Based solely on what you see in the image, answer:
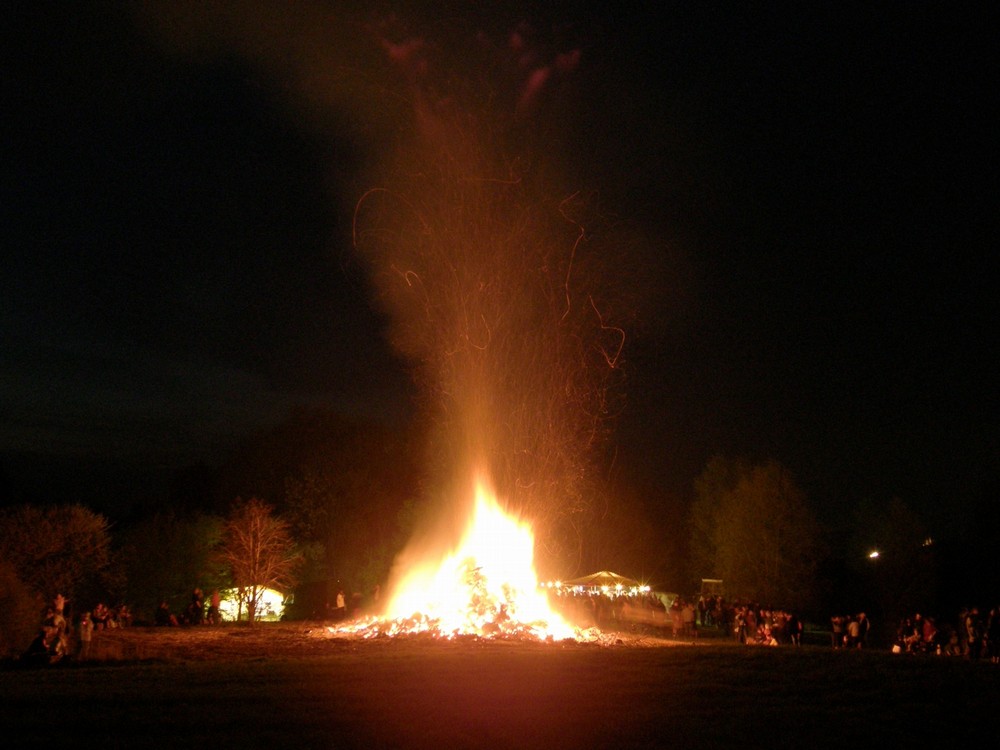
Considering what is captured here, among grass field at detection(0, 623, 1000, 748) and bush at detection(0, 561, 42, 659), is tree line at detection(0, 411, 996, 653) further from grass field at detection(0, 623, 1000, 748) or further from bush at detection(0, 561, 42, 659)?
grass field at detection(0, 623, 1000, 748)

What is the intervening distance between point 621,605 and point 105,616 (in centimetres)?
2044

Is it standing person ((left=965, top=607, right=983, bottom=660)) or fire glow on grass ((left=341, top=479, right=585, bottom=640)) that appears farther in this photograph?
fire glow on grass ((left=341, top=479, right=585, bottom=640))

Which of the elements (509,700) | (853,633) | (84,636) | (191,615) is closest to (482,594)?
(853,633)

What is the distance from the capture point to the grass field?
9.73 m

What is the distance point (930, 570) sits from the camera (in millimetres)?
46875

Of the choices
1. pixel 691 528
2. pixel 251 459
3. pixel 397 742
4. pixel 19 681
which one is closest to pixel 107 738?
pixel 397 742

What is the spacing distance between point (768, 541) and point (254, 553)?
2673 cm

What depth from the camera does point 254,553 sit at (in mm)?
37281

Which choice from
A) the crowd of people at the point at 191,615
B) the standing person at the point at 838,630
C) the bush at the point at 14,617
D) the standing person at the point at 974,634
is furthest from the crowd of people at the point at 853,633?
the crowd of people at the point at 191,615

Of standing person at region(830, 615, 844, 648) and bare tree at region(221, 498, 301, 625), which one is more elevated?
bare tree at region(221, 498, 301, 625)

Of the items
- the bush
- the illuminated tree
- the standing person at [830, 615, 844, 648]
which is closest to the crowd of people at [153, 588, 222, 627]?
the bush

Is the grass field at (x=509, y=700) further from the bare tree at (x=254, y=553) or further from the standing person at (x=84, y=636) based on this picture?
the bare tree at (x=254, y=553)

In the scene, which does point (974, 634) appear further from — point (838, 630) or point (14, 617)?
point (14, 617)

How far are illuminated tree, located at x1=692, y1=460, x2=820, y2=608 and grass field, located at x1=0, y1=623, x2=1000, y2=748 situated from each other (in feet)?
101
